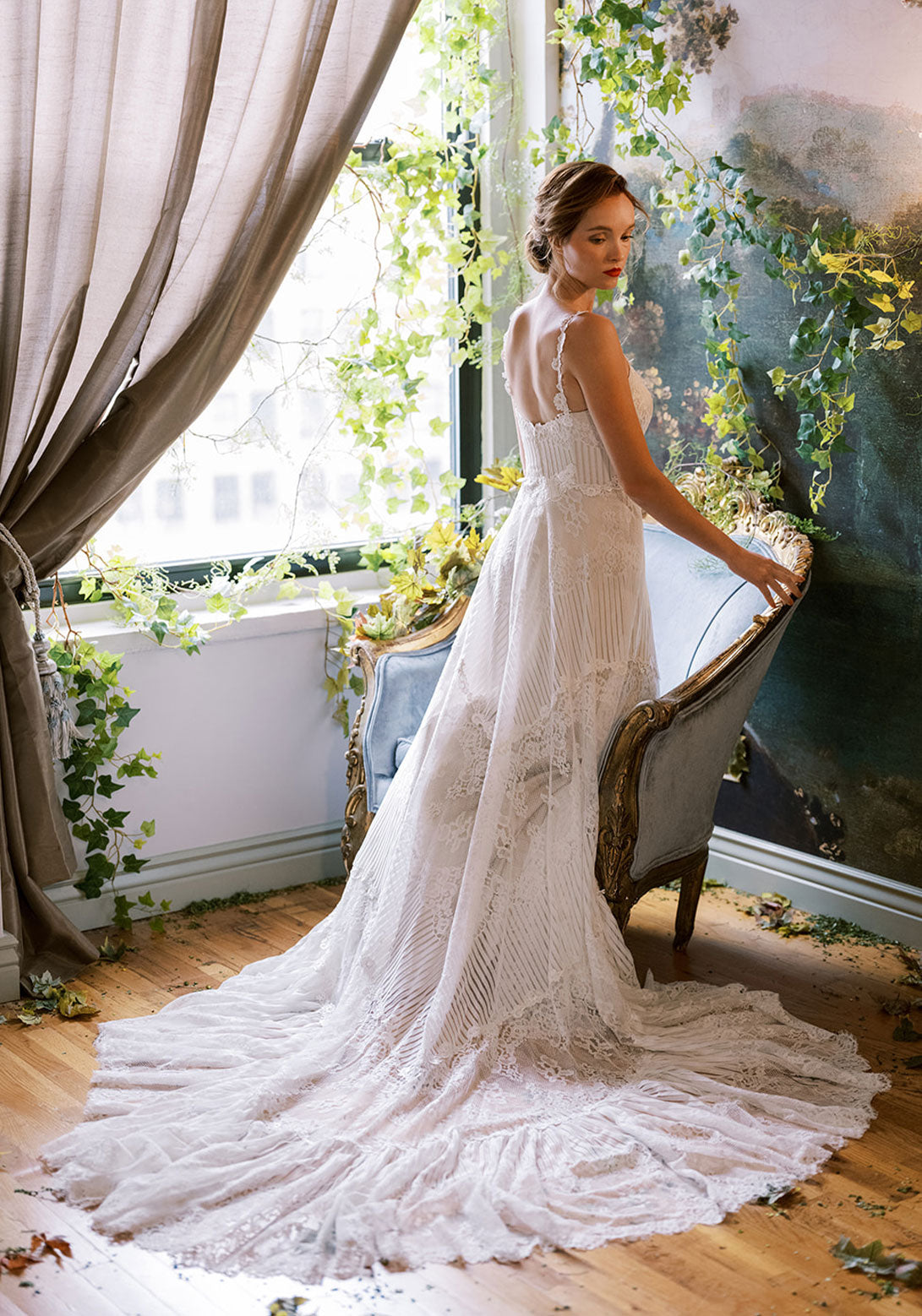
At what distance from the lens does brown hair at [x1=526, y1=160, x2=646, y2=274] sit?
287 cm

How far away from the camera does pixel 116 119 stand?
124 inches

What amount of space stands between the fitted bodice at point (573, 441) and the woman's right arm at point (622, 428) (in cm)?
5

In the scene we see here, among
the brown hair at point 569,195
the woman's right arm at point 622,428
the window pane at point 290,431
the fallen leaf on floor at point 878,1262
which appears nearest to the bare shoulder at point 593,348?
the woman's right arm at point 622,428

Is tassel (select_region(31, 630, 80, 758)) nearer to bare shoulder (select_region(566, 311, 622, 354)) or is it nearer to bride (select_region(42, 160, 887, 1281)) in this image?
bride (select_region(42, 160, 887, 1281))

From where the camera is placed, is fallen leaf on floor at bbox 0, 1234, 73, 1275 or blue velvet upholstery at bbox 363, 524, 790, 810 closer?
fallen leaf on floor at bbox 0, 1234, 73, 1275

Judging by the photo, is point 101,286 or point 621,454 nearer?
point 621,454

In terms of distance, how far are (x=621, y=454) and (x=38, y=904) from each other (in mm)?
1724

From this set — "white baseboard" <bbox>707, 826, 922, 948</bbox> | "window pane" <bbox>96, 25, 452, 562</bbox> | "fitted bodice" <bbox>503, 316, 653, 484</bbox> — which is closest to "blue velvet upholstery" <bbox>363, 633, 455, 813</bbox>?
"window pane" <bbox>96, 25, 452, 562</bbox>

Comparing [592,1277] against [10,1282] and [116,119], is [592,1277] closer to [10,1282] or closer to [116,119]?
[10,1282]

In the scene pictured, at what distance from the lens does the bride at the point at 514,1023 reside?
2299 millimetres

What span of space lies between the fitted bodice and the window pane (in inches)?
43.5

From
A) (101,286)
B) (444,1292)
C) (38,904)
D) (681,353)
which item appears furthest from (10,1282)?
(681,353)

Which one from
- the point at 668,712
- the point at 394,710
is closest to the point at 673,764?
the point at 668,712

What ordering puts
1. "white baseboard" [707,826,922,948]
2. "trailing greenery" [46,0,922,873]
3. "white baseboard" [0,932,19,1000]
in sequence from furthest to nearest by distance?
1. "white baseboard" [707,826,922,948]
2. "trailing greenery" [46,0,922,873]
3. "white baseboard" [0,932,19,1000]
